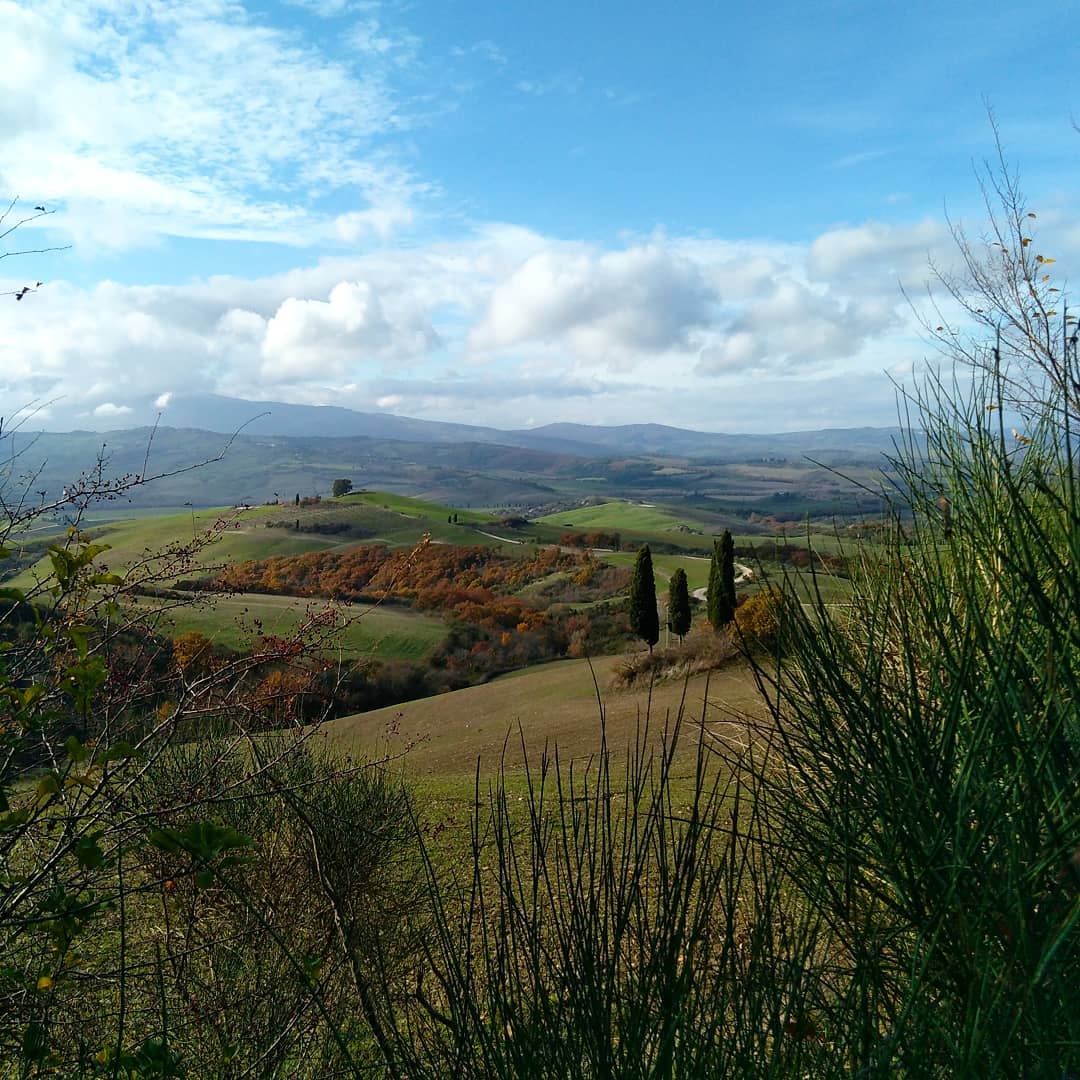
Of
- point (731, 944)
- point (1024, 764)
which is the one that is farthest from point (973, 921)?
point (731, 944)

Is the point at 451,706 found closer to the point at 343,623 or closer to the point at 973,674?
the point at 343,623

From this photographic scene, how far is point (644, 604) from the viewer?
111 feet

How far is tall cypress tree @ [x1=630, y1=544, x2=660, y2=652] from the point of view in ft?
110

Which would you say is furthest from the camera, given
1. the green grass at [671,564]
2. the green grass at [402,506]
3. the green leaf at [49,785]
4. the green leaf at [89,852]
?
the green grass at [402,506]

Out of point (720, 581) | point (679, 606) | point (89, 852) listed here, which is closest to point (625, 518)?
point (679, 606)

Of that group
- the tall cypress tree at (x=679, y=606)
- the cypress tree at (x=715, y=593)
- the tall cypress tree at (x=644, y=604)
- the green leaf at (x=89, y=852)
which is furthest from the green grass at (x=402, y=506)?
the green leaf at (x=89, y=852)

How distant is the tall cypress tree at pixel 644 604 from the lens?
110 feet

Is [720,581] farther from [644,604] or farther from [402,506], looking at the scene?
[402,506]

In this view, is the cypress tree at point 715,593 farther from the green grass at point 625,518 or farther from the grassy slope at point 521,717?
the green grass at point 625,518

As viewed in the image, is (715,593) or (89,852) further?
(715,593)

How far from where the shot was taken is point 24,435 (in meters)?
4.74

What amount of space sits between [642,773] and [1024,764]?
2.82 ft

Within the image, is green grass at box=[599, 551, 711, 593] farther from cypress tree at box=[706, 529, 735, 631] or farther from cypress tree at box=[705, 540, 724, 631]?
cypress tree at box=[706, 529, 735, 631]

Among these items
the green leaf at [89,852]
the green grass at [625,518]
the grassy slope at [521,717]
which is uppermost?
the green leaf at [89,852]
